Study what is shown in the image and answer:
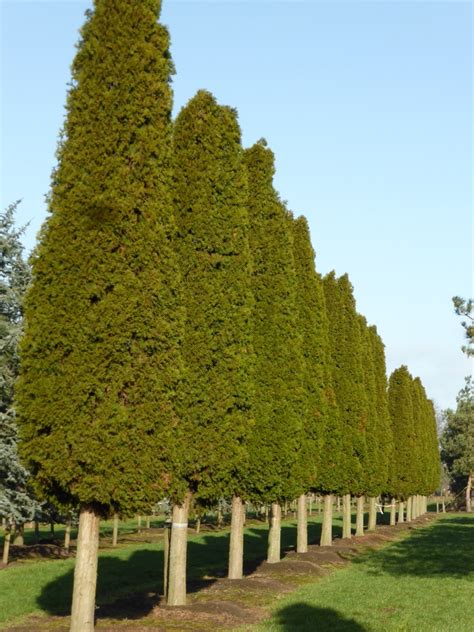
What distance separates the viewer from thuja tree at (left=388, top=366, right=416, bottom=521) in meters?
57.3

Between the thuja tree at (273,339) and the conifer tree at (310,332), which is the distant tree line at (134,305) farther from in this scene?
the conifer tree at (310,332)

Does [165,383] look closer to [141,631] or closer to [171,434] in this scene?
[171,434]

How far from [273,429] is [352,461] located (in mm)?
15570

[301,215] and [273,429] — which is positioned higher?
[301,215]

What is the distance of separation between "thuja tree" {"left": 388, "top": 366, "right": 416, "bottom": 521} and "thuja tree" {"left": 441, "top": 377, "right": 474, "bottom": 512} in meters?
→ 29.4

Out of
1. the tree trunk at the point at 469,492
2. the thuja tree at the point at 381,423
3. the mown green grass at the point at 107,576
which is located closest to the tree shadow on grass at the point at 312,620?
the mown green grass at the point at 107,576

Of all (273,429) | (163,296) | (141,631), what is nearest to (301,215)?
(273,429)

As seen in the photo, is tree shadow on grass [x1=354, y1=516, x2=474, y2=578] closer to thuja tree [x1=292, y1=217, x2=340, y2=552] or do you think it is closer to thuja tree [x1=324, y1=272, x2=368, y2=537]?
thuja tree [x1=292, y1=217, x2=340, y2=552]

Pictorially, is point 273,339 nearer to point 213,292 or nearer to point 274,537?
point 213,292

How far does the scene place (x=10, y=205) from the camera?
31.6 meters

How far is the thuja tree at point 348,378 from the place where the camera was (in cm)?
3831

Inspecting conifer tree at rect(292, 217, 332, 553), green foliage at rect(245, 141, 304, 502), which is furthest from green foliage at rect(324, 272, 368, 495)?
green foliage at rect(245, 141, 304, 502)

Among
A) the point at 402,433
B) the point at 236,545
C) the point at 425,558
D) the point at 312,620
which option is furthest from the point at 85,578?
the point at 402,433

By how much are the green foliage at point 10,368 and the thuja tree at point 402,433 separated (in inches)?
1227
